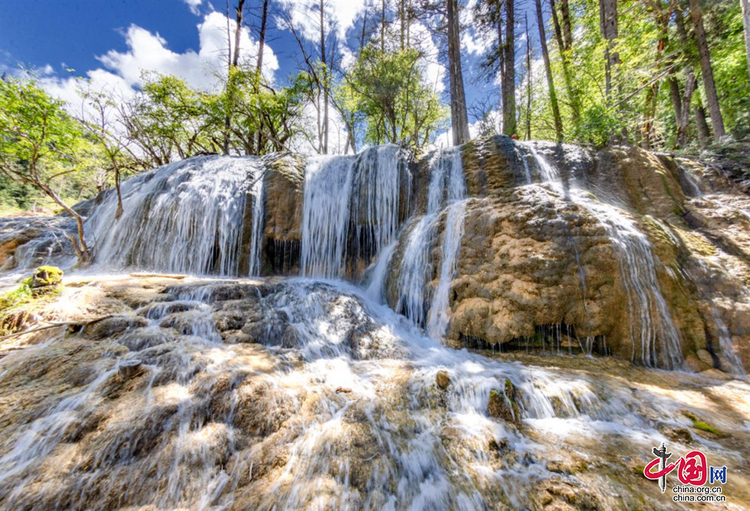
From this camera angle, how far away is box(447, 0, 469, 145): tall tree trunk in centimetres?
979

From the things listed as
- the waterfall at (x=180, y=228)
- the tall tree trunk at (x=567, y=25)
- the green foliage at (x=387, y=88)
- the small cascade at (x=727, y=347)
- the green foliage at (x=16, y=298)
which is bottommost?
the small cascade at (x=727, y=347)

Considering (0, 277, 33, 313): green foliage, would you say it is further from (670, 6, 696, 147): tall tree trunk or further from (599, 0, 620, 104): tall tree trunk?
(670, 6, 696, 147): tall tree trunk

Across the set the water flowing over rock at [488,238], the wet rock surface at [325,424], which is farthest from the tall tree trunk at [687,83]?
the wet rock surface at [325,424]

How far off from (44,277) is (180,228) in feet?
12.4

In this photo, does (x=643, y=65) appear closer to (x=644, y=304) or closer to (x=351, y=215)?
(x=644, y=304)

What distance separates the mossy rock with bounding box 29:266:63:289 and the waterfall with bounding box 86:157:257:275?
10.1ft

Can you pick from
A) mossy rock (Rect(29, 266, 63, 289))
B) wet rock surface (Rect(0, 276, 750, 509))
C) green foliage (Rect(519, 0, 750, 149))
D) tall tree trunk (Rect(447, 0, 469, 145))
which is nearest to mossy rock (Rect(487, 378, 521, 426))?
wet rock surface (Rect(0, 276, 750, 509))

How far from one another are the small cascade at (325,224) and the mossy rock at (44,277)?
446 centimetres

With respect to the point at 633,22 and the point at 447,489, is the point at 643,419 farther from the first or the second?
the point at 633,22

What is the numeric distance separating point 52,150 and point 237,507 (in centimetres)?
818

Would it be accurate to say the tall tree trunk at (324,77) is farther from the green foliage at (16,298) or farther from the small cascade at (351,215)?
the green foliage at (16,298)

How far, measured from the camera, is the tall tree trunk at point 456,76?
9.79m

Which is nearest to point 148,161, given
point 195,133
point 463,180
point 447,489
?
point 195,133

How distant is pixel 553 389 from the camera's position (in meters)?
2.55
